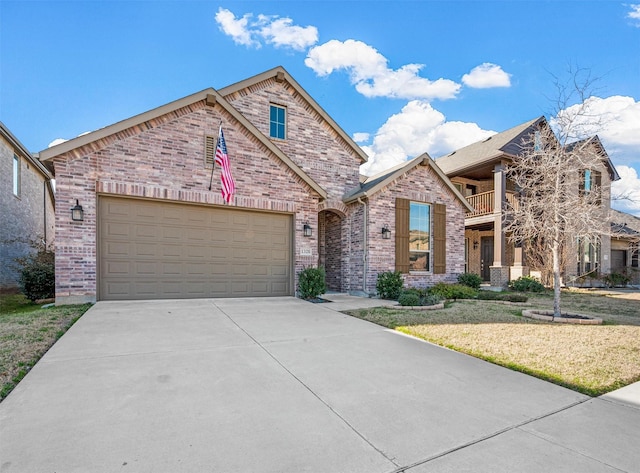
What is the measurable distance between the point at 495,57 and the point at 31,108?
696 inches

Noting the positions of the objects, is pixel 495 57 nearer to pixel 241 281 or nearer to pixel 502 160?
pixel 502 160

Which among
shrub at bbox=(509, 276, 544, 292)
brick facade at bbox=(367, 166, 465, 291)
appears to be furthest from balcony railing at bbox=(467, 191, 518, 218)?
brick facade at bbox=(367, 166, 465, 291)

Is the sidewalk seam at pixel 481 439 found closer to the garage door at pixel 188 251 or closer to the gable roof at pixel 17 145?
the garage door at pixel 188 251

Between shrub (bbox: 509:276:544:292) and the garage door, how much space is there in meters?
10.1

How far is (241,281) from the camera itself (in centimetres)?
961

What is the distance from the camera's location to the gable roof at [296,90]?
11.8 meters

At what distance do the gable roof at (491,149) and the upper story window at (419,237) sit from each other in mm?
5753

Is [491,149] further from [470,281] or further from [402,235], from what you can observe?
[402,235]

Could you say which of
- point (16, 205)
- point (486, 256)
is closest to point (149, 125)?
point (16, 205)

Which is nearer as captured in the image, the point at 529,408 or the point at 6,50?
the point at 529,408

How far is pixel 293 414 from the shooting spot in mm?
2797

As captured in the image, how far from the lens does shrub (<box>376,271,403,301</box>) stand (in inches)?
409

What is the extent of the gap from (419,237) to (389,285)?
103 inches

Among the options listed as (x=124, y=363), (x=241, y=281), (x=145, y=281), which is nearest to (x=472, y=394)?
(x=124, y=363)
